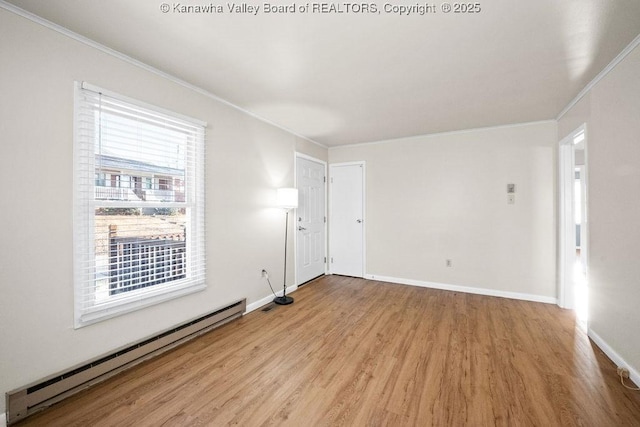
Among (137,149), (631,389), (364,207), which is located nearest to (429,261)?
(364,207)

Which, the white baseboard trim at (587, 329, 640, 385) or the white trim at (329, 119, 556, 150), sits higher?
the white trim at (329, 119, 556, 150)

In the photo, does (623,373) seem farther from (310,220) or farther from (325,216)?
(325,216)

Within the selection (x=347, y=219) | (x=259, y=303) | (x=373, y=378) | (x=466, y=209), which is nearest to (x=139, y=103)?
(x=259, y=303)

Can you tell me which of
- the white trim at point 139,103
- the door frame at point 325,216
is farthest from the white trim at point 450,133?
the white trim at point 139,103

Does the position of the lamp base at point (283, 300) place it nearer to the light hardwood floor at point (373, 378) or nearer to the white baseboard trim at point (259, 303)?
the white baseboard trim at point (259, 303)

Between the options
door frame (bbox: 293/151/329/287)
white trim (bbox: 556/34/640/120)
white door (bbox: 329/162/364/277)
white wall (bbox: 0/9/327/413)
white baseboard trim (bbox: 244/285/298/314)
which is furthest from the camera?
white door (bbox: 329/162/364/277)

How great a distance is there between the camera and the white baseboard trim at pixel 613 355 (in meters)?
1.88

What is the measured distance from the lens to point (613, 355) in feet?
7.00

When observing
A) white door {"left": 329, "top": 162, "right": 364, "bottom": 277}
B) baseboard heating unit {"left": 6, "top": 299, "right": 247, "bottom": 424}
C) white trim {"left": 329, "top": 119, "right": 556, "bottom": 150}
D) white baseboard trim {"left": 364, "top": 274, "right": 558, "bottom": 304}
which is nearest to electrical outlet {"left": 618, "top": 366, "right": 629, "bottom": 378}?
white baseboard trim {"left": 364, "top": 274, "right": 558, "bottom": 304}

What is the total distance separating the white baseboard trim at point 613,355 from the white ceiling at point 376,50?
2.37 metres

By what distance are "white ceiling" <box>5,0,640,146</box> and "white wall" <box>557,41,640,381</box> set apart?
0.27 meters

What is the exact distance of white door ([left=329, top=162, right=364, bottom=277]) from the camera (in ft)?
15.8

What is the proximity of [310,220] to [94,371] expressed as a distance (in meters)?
3.22

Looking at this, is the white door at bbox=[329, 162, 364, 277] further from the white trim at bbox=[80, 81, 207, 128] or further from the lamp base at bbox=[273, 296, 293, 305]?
the white trim at bbox=[80, 81, 207, 128]
